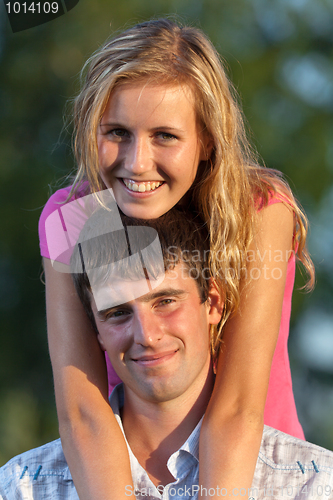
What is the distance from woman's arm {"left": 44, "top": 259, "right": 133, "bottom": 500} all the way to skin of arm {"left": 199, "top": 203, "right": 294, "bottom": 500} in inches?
11.2

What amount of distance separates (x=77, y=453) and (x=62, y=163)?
11.1 ft

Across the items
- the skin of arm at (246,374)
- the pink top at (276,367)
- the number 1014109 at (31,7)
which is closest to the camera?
the skin of arm at (246,374)

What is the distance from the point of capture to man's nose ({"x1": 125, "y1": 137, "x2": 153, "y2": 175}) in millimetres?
1823

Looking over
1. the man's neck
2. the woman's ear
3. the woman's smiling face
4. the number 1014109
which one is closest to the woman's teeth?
the woman's smiling face

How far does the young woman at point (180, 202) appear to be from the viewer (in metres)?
1.74

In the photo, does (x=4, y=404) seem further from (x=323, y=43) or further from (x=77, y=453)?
(x=323, y=43)

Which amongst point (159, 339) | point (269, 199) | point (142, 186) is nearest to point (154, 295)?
point (159, 339)

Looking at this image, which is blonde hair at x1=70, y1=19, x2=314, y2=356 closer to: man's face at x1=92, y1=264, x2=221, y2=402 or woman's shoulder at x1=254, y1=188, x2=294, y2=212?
woman's shoulder at x1=254, y1=188, x2=294, y2=212

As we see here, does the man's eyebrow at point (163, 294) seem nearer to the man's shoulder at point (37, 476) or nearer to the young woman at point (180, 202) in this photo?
the young woman at point (180, 202)

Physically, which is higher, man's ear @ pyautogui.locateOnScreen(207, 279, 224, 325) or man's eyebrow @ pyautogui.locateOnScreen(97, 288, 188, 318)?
man's eyebrow @ pyautogui.locateOnScreen(97, 288, 188, 318)

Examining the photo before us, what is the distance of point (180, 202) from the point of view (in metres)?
2.09

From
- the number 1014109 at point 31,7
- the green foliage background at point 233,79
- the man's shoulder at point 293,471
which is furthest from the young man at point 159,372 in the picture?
the green foliage background at point 233,79

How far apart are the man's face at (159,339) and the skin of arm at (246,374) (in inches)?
4.8

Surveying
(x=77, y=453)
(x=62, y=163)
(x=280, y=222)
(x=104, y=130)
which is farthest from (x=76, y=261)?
(x=62, y=163)
